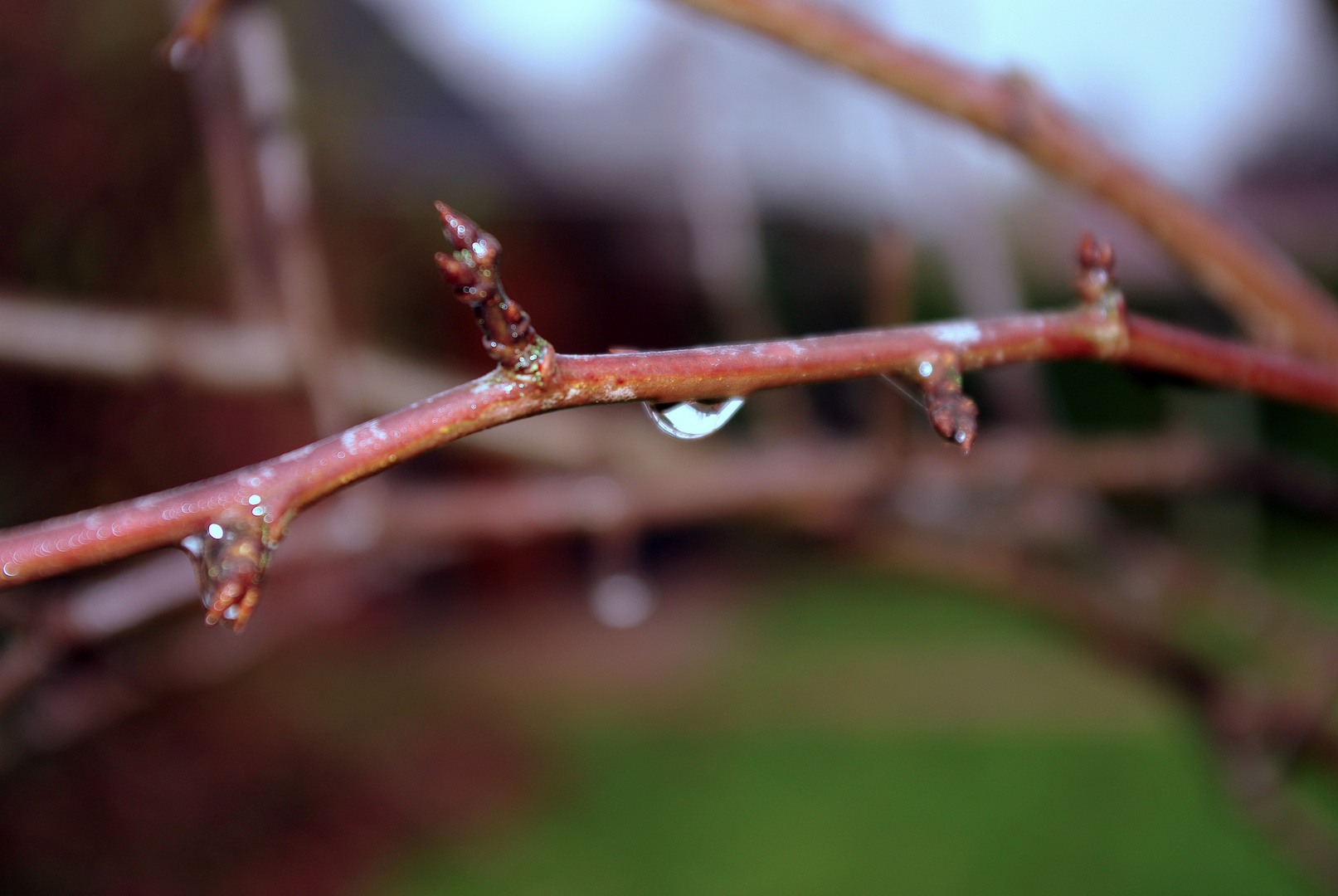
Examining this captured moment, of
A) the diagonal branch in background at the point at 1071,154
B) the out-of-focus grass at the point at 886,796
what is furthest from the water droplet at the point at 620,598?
the out-of-focus grass at the point at 886,796

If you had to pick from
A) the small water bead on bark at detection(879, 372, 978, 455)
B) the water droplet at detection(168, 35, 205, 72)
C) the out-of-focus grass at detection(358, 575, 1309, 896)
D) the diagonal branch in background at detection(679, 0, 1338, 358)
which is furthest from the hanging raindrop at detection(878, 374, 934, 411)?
the out-of-focus grass at detection(358, 575, 1309, 896)

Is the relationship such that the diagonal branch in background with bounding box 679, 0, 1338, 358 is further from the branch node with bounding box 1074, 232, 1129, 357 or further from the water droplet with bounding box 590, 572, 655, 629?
the water droplet with bounding box 590, 572, 655, 629

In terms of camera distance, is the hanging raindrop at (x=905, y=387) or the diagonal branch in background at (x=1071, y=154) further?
the diagonal branch in background at (x=1071, y=154)

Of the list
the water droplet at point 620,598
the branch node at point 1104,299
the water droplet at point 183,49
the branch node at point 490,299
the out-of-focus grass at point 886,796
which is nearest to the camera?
the branch node at point 490,299

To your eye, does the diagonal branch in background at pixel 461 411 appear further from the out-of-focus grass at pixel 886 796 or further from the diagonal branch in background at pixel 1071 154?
the out-of-focus grass at pixel 886 796

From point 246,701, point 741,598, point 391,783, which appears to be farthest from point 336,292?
point 741,598

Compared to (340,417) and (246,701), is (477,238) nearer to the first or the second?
(340,417)

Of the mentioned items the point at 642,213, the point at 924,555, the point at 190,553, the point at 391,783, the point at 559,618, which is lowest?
the point at 190,553
